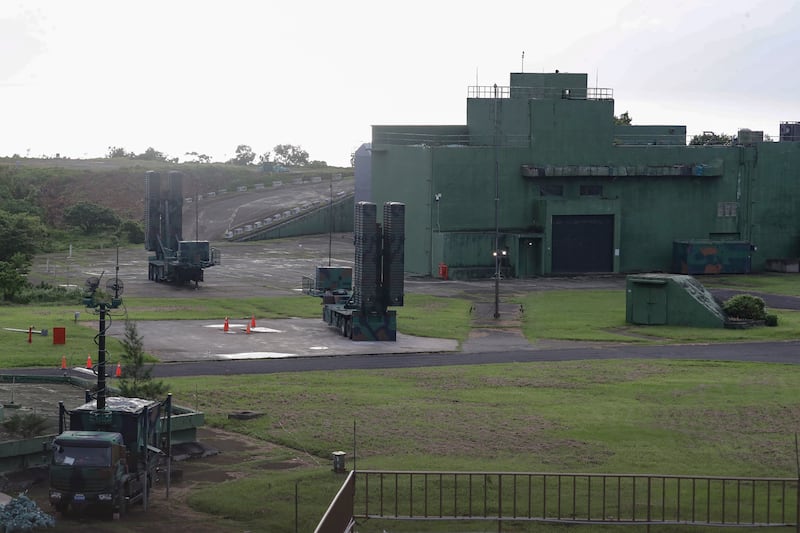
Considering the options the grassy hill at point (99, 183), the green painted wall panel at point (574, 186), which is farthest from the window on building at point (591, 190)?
the grassy hill at point (99, 183)

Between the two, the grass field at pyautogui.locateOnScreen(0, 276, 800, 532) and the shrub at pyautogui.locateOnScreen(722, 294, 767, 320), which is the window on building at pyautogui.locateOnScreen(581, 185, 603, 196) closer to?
the shrub at pyautogui.locateOnScreen(722, 294, 767, 320)

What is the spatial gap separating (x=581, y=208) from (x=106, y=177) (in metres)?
67.0

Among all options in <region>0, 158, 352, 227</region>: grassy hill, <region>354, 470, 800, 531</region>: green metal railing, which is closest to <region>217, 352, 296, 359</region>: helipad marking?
<region>354, 470, 800, 531</region>: green metal railing

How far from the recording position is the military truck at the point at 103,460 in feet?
80.6

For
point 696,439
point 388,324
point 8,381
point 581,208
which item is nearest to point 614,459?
point 696,439

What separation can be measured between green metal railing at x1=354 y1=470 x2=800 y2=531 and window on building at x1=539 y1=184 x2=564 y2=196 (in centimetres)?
6389

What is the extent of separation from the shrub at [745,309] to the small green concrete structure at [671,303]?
47 centimetres

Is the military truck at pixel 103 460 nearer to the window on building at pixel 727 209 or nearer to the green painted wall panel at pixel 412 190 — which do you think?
the green painted wall panel at pixel 412 190

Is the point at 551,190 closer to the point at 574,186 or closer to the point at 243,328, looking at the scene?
the point at 574,186

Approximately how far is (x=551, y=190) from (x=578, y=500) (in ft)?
217

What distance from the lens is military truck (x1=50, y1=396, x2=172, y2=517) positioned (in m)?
24.6

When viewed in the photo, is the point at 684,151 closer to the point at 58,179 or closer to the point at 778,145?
the point at 778,145

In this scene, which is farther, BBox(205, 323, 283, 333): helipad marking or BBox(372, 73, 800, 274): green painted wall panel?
BBox(372, 73, 800, 274): green painted wall panel

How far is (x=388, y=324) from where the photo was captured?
54.1 meters
